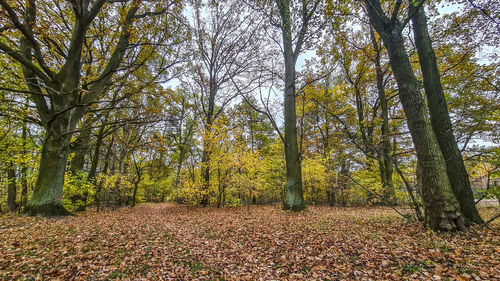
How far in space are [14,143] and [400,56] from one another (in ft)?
55.0

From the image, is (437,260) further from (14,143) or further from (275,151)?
(14,143)

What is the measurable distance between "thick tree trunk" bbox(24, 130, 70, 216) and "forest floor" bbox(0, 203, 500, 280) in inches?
57.6

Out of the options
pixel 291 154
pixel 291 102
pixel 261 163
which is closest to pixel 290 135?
pixel 291 154

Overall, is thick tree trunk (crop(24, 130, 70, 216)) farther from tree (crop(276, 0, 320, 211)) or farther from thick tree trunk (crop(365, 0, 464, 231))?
thick tree trunk (crop(365, 0, 464, 231))

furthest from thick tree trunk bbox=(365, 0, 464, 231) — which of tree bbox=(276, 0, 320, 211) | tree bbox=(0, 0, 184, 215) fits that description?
tree bbox=(0, 0, 184, 215)

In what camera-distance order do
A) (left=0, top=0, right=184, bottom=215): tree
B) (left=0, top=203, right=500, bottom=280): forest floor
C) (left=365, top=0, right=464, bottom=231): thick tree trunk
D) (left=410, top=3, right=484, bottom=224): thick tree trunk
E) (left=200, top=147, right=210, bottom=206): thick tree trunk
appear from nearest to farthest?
(left=0, top=203, right=500, bottom=280): forest floor < (left=365, top=0, right=464, bottom=231): thick tree trunk < (left=410, top=3, right=484, bottom=224): thick tree trunk < (left=0, top=0, right=184, bottom=215): tree < (left=200, top=147, right=210, bottom=206): thick tree trunk

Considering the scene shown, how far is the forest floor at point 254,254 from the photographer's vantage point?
304 centimetres

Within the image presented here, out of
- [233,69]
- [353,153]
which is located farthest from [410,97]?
[233,69]

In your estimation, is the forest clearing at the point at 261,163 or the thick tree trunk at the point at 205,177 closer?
the forest clearing at the point at 261,163

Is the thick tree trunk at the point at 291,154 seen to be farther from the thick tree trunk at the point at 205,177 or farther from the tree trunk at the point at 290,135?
the thick tree trunk at the point at 205,177

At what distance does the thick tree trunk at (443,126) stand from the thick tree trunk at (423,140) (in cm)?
71

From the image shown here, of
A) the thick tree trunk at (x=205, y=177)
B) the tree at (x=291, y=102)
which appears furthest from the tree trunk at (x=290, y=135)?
the thick tree trunk at (x=205, y=177)

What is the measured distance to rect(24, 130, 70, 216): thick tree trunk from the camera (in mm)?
6496

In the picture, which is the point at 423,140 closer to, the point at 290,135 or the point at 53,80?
the point at 290,135
